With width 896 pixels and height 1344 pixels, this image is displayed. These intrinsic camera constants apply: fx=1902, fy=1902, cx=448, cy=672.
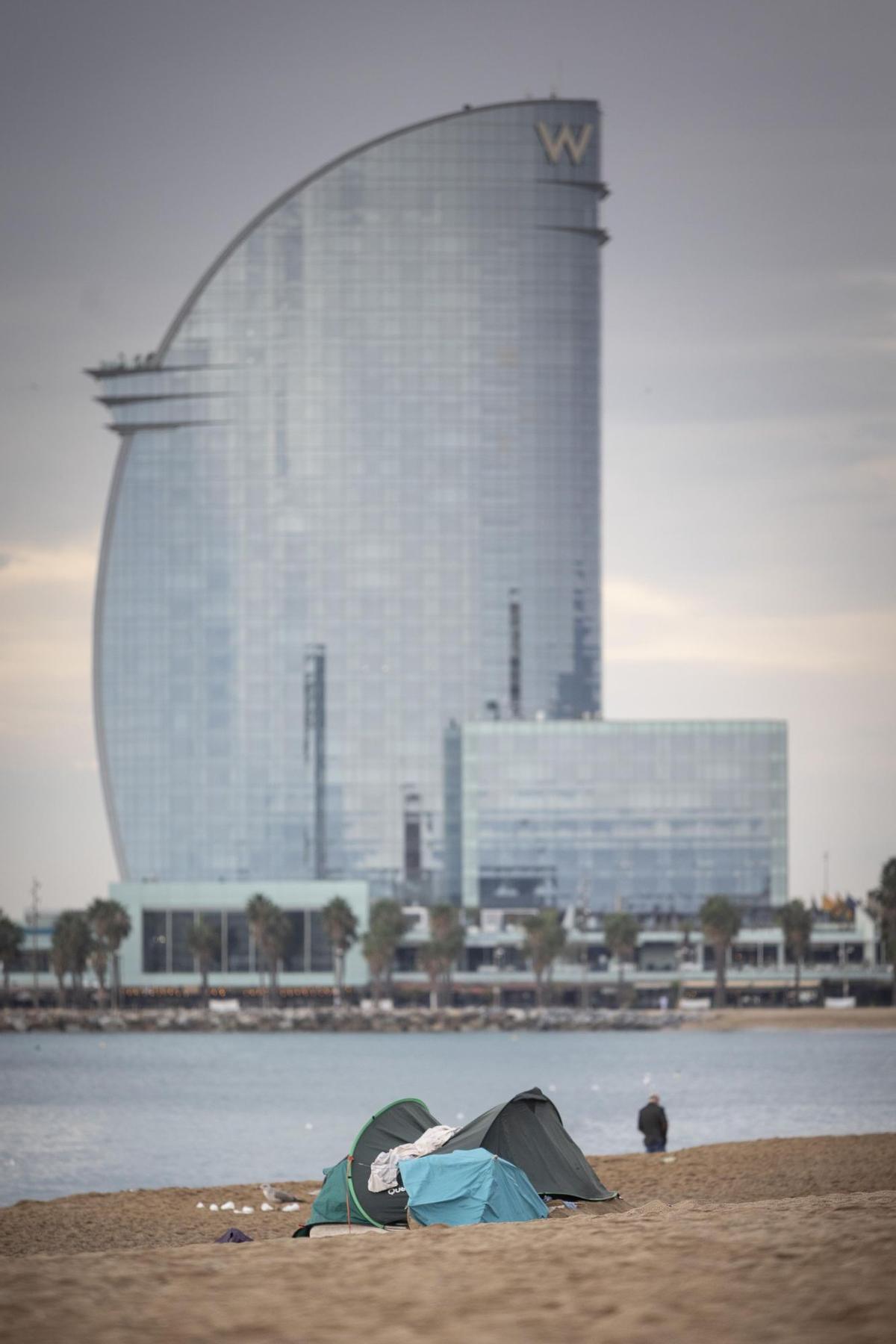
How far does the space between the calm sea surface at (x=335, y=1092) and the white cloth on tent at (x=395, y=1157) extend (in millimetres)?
22041

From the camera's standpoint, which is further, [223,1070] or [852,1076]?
[223,1070]

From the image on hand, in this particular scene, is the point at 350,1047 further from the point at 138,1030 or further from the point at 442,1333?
the point at 442,1333

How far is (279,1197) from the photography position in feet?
141

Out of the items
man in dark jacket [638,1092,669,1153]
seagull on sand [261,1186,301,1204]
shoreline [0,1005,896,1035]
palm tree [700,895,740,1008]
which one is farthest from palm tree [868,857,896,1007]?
seagull on sand [261,1186,301,1204]

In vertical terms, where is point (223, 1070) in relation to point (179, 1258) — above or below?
below

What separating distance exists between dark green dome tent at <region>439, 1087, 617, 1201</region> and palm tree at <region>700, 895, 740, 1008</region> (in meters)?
163

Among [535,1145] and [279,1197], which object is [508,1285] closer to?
[535,1145]

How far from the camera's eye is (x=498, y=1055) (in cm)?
13950

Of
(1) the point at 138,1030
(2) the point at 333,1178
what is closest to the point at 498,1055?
(1) the point at 138,1030

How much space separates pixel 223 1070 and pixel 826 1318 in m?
109

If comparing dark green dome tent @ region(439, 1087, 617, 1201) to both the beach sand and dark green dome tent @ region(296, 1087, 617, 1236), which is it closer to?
dark green dome tent @ region(296, 1087, 617, 1236)

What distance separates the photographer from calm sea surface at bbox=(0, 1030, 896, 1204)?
63.1 m

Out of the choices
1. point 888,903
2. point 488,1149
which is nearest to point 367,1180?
point 488,1149

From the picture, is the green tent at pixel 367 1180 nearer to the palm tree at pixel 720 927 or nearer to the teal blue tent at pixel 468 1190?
the teal blue tent at pixel 468 1190
